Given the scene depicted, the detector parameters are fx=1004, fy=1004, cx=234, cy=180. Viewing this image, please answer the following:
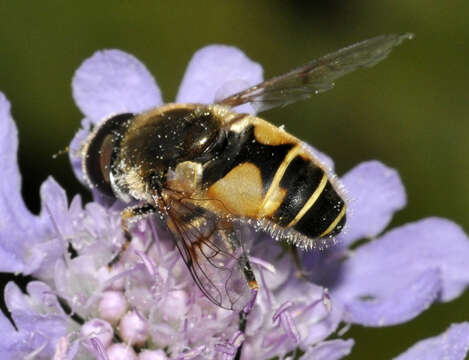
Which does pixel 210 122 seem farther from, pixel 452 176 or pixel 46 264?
pixel 452 176

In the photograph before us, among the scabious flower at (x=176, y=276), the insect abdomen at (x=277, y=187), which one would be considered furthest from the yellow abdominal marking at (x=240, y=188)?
the scabious flower at (x=176, y=276)

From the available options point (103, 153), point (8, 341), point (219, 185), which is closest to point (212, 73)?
point (103, 153)

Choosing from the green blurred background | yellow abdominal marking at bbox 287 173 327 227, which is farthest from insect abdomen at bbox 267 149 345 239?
the green blurred background

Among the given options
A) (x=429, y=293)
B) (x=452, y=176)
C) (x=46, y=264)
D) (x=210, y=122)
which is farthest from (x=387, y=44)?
(x=452, y=176)

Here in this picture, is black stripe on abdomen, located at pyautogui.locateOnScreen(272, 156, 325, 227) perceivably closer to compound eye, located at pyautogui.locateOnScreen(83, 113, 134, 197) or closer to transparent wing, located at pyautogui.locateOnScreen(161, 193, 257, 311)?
transparent wing, located at pyautogui.locateOnScreen(161, 193, 257, 311)

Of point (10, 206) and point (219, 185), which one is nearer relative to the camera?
point (219, 185)

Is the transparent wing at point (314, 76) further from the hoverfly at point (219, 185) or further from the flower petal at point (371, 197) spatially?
the flower petal at point (371, 197)

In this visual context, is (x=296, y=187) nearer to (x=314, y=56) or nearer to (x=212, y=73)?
(x=212, y=73)
